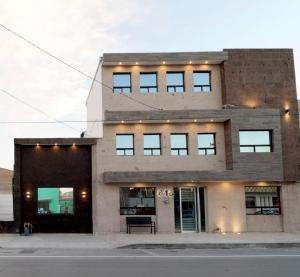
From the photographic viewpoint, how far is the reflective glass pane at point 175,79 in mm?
26609

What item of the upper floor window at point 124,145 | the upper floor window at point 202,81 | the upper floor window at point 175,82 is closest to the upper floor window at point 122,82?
the upper floor window at point 175,82

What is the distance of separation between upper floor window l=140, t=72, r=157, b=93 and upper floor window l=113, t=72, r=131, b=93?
74 cm

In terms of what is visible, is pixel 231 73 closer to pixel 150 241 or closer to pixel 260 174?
pixel 260 174

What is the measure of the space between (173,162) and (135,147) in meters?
2.29

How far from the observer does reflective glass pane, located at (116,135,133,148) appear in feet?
85.8

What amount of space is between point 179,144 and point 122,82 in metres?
4.79

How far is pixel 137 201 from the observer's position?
2594cm

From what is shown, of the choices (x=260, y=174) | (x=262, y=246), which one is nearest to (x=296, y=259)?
(x=262, y=246)

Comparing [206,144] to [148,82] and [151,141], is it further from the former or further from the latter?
[148,82]

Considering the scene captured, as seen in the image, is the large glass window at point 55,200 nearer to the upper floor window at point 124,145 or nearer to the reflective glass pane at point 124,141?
the upper floor window at point 124,145

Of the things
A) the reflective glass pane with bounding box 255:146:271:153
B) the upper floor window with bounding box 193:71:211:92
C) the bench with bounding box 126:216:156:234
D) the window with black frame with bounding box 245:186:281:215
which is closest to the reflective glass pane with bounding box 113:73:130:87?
the upper floor window with bounding box 193:71:211:92

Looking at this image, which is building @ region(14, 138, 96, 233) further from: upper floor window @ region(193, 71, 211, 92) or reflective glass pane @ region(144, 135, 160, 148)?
upper floor window @ region(193, 71, 211, 92)

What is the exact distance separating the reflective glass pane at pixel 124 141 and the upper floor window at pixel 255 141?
20.2 ft

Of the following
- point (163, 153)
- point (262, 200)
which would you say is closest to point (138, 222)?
point (163, 153)
